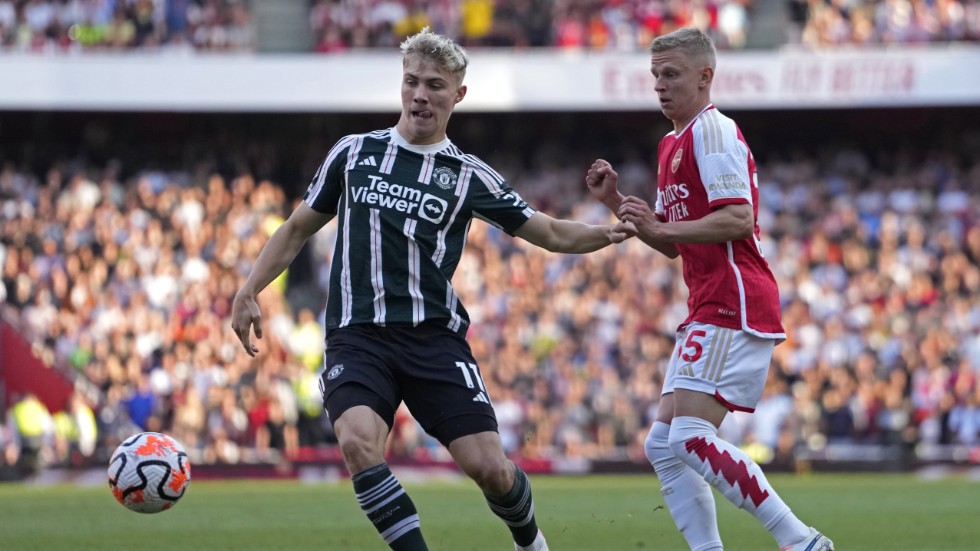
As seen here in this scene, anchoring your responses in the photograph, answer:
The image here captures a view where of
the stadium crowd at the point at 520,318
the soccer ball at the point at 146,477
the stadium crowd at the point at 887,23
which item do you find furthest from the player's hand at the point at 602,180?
the stadium crowd at the point at 887,23

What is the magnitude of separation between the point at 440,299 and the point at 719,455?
1.49 metres

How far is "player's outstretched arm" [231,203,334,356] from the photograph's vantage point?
7004 mm

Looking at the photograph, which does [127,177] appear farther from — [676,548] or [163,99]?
[676,548]

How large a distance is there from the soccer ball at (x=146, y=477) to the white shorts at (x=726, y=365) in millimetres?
2972

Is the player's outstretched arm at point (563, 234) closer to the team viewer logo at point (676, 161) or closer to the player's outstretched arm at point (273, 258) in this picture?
the team viewer logo at point (676, 161)

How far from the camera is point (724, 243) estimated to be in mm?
7035

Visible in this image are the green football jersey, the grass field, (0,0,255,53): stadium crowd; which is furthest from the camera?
(0,0,255,53): stadium crowd

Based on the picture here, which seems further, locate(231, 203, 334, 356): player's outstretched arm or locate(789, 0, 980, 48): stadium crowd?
locate(789, 0, 980, 48): stadium crowd

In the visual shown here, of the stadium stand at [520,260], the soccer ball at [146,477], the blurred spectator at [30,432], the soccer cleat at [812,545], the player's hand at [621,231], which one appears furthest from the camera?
the stadium stand at [520,260]

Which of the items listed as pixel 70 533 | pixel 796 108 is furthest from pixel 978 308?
pixel 70 533

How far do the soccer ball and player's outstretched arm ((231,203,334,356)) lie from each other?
4.70ft

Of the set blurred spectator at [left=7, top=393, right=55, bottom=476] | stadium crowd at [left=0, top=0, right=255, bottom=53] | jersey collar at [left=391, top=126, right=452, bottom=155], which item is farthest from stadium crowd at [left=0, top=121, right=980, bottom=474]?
jersey collar at [left=391, top=126, right=452, bottom=155]

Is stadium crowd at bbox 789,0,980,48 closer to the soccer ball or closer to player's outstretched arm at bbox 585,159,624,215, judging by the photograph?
player's outstretched arm at bbox 585,159,624,215

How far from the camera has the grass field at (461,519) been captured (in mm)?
10273
